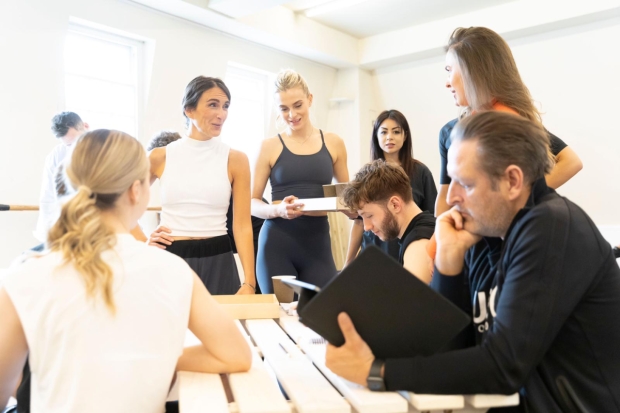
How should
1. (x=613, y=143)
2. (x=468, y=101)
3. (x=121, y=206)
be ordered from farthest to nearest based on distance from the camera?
(x=613, y=143)
(x=468, y=101)
(x=121, y=206)

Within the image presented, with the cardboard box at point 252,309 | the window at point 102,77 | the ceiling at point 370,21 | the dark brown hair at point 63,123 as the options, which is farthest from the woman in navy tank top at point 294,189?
the window at point 102,77

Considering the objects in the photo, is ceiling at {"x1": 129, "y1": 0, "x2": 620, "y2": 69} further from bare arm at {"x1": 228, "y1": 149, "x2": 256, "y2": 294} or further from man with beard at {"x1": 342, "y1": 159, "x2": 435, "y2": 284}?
man with beard at {"x1": 342, "y1": 159, "x2": 435, "y2": 284}

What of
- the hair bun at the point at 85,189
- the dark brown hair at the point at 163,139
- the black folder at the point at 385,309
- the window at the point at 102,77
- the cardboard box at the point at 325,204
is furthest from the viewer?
the window at the point at 102,77

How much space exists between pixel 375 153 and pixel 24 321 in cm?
248

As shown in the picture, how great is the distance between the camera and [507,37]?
6.12 meters

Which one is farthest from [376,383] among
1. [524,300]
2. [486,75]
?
[486,75]

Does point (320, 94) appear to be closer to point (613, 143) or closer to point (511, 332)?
point (613, 143)

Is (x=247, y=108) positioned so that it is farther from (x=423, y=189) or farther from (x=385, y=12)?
(x=423, y=189)

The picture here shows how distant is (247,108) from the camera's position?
21.9ft

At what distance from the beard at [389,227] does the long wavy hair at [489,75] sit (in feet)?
1.45

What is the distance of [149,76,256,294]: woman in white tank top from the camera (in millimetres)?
2109

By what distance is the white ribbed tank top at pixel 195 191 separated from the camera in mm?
2115

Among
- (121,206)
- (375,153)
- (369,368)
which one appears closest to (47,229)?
(121,206)

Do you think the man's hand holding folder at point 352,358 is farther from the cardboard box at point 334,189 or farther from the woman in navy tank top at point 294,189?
→ the woman in navy tank top at point 294,189
